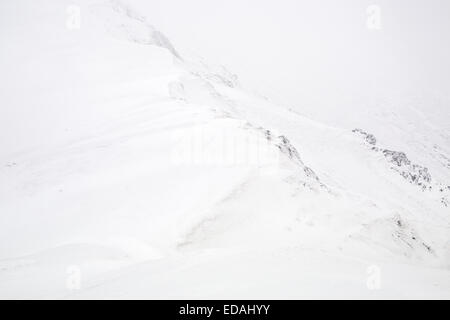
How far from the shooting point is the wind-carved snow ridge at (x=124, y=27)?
35125mm

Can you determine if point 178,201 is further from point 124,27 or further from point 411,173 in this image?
point 124,27

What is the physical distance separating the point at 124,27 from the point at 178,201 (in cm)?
3011

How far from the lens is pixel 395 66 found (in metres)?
93.9

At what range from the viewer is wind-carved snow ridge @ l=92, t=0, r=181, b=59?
35125 mm

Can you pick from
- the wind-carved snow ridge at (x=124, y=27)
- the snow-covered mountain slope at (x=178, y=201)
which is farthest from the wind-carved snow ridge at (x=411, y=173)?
the wind-carved snow ridge at (x=124, y=27)

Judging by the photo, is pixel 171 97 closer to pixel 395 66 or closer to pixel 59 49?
pixel 59 49

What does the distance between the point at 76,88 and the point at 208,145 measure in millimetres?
13410

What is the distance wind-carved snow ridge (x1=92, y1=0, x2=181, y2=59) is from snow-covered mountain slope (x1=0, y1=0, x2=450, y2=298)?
350 inches

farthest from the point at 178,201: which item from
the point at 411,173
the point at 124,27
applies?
the point at 124,27

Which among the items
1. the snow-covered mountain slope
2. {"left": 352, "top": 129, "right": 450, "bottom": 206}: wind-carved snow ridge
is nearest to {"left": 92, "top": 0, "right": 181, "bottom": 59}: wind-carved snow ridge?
the snow-covered mountain slope

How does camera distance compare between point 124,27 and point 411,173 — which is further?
point 124,27

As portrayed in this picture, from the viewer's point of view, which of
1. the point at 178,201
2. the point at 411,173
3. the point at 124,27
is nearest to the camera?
the point at 178,201

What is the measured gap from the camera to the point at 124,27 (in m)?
36.5

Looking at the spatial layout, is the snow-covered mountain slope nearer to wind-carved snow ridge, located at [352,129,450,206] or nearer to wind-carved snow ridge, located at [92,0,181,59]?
wind-carved snow ridge, located at [352,129,450,206]
